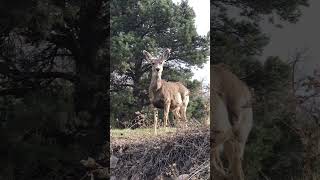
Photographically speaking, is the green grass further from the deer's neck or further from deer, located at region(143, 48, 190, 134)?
the deer's neck

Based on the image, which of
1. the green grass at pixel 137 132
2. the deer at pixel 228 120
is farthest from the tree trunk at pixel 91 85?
the deer at pixel 228 120

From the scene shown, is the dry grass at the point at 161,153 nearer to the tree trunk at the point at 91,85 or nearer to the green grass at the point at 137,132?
the green grass at the point at 137,132

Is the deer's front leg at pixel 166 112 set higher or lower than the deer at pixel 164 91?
lower

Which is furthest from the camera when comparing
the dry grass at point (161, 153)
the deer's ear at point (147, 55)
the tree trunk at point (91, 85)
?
the tree trunk at point (91, 85)

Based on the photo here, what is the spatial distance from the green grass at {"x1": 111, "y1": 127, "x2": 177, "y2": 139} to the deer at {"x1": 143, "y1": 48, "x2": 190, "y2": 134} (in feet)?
0.14

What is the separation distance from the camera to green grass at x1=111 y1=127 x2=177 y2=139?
199 inches

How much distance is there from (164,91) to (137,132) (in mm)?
409

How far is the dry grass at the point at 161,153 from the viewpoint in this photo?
488cm

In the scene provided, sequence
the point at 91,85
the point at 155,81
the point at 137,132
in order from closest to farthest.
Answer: the point at 155,81
the point at 137,132
the point at 91,85

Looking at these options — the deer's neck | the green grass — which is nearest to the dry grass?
the green grass

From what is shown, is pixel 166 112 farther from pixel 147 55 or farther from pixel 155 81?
pixel 147 55

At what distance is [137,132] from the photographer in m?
5.12

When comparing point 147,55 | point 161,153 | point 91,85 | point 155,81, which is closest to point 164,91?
point 155,81

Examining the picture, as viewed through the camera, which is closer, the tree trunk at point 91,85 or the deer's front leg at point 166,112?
the deer's front leg at point 166,112
